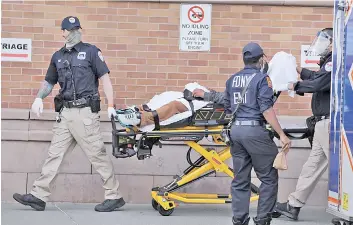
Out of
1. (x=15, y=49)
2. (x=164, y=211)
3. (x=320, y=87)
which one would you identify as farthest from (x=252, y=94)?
(x=15, y=49)

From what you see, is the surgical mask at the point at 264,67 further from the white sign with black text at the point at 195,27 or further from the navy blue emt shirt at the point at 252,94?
the white sign with black text at the point at 195,27

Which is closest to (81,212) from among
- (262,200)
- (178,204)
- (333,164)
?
(178,204)

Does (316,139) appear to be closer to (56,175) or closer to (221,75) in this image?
(221,75)

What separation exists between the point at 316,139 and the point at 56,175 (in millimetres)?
2699

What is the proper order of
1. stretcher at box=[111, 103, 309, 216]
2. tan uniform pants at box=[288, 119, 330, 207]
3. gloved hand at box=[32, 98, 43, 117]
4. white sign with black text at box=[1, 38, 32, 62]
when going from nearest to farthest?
stretcher at box=[111, 103, 309, 216] → tan uniform pants at box=[288, 119, 330, 207] → gloved hand at box=[32, 98, 43, 117] → white sign with black text at box=[1, 38, 32, 62]

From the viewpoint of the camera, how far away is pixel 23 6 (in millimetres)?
9234

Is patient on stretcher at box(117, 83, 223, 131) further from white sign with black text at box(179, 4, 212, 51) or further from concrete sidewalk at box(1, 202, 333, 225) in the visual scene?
white sign with black text at box(179, 4, 212, 51)

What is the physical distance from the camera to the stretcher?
7.99 metres

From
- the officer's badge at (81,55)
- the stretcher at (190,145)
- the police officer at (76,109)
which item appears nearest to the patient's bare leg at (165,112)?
the stretcher at (190,145)

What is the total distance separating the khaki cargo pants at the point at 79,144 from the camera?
8.45 m

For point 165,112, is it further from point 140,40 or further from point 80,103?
point 140,40

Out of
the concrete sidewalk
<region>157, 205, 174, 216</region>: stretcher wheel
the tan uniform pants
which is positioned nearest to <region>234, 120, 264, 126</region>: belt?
the tan uniform pants

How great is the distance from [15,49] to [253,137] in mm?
3359

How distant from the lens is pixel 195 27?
930cm
